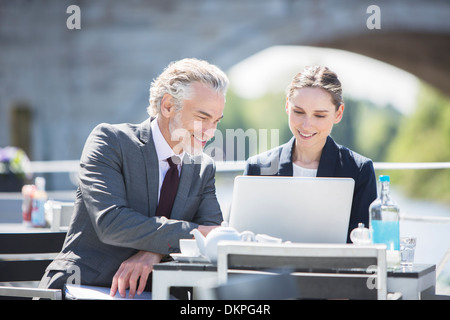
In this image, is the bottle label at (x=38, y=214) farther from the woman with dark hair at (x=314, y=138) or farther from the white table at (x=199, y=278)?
the white table at (x=199, y=278)

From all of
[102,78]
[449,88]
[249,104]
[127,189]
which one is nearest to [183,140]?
[127,189]

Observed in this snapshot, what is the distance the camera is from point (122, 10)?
10.5m

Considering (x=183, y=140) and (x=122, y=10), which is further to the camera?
(x=122, y=10)

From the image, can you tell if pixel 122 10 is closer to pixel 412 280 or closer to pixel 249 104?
pixel 412 280

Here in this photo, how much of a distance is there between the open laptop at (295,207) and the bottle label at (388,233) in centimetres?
11

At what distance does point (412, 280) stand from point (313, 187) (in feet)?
1.25

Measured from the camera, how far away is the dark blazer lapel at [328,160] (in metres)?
2.70

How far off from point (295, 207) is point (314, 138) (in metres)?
0.83

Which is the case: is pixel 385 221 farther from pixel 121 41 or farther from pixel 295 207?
pixel 121 41

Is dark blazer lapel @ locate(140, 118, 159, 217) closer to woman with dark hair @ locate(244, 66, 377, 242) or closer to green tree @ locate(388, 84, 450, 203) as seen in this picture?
woman with dark hair @ locate(244, 66, 377, 242)

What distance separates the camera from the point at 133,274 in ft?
7.02

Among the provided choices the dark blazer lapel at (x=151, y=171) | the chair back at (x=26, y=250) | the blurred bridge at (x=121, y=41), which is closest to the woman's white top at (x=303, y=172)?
the dark blazer lapel at (x=151, y=171)

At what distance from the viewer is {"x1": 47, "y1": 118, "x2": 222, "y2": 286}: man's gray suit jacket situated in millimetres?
2170

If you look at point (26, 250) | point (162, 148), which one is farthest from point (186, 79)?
point (26, 250)
